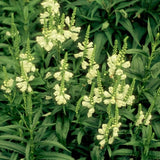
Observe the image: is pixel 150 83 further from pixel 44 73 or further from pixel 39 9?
pixel 39 9

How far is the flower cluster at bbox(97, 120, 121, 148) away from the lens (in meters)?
3.34

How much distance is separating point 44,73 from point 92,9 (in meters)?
1.31

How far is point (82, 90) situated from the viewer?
13.5 feet

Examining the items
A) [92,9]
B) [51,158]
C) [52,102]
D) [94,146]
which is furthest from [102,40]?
[51,158]

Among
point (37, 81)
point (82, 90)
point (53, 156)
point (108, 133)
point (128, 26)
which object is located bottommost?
point (53, 156)

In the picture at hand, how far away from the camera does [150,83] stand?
4.37 m

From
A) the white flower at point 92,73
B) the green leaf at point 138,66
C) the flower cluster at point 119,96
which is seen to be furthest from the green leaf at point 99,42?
the flower cluster at point 119,96

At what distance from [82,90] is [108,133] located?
814 mm

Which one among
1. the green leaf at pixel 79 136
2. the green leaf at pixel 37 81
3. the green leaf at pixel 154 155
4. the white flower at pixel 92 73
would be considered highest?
the white flower at pixel 92 73

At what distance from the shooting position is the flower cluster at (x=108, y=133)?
3.34m

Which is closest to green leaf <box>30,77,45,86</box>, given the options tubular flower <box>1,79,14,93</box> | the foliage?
the foliage

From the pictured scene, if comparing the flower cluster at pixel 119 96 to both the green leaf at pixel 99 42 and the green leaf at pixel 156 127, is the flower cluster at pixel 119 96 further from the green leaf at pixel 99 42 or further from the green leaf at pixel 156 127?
the green leaf at pixel 99 42

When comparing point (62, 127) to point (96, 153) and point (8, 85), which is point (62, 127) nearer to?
point (96, 153)

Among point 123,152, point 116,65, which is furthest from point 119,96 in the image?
→ point 123,152
